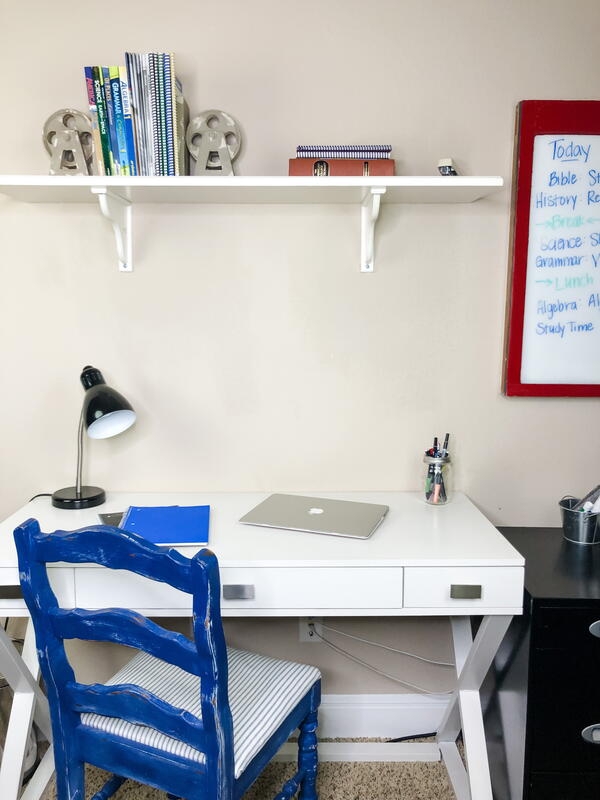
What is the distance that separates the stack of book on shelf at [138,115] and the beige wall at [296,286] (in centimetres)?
19

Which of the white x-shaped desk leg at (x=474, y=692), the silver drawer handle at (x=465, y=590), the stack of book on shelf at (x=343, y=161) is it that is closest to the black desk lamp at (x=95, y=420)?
the stack of book on shelf at (x=343, y=161)

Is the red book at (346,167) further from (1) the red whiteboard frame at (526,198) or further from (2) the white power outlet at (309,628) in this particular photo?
(2) the white power outlet at (309,628)

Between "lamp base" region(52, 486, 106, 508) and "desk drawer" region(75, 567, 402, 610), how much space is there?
0.32 meters

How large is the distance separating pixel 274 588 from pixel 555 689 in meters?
0.69

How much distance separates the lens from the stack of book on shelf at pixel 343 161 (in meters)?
1.65

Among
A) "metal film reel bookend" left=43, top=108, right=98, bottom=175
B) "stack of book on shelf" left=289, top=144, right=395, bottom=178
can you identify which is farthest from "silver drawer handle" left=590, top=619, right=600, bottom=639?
"metal film reel bookend" left=43, top=108, right=98, bottom=175

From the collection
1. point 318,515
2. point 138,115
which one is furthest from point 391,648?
point 138,115

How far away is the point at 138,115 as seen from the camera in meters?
1.63

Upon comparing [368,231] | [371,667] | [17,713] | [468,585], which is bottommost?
[371,667]

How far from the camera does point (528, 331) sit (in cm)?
186

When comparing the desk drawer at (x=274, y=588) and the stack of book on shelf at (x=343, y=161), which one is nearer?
the desk drawer at (x=274, y=588)

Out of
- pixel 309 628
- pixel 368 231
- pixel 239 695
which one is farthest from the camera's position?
pixel 309 628

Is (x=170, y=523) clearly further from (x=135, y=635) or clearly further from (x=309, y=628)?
(x=309, y=628)

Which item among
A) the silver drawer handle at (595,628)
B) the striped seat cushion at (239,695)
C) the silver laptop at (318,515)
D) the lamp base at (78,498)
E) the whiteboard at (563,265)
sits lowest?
the striped seat cushion at (239,695)
